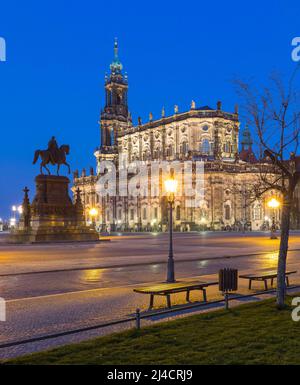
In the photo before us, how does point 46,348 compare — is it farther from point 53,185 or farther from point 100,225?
point 100,225

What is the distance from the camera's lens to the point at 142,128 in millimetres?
111312

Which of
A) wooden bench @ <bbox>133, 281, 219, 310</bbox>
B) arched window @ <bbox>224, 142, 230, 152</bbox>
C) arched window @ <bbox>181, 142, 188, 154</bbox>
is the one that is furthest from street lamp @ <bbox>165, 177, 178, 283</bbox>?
arched window @ <bbox>224, 142, 230, 152</bbox>

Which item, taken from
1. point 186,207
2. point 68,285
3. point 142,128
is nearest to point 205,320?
point 68,285

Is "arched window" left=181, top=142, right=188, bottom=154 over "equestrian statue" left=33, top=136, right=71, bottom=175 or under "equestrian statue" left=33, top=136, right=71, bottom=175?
over

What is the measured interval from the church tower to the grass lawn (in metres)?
112

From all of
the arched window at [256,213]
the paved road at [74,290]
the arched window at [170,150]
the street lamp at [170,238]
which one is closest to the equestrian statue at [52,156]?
the paved road at [74,290]

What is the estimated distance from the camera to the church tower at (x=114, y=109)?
122 metres

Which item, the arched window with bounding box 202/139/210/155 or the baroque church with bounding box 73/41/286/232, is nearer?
the baroque church with bounding box 73/41/286/232

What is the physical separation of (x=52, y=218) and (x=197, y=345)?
38.2 metres

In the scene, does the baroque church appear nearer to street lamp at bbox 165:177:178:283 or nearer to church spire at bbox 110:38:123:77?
church spire at bbox 110:38:123:77

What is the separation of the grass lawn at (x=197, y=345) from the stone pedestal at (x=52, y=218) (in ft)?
116

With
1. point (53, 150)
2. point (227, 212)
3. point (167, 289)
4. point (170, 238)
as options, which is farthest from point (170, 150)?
point (167, 289)

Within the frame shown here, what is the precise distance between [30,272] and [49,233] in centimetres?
2493

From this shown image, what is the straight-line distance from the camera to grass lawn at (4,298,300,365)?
7109 millimetres
